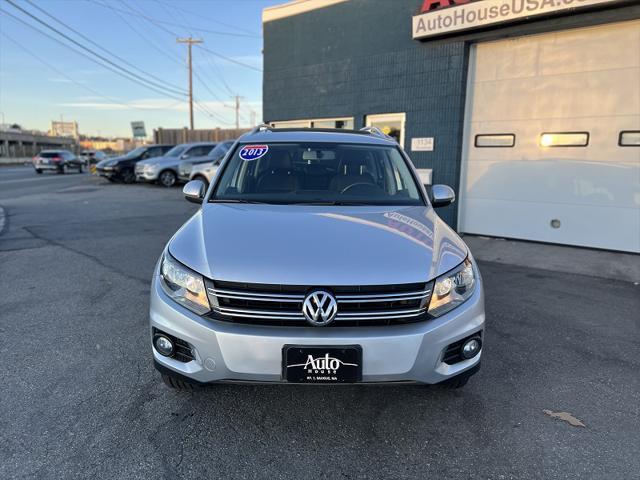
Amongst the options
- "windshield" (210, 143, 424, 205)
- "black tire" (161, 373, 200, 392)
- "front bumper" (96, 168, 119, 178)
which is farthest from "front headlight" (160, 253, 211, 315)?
"front bumper" (96, 168, 119, 178)

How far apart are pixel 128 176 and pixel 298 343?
19801mm

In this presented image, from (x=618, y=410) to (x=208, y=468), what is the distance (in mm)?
2479

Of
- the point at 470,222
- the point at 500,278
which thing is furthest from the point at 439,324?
the point at 470,222

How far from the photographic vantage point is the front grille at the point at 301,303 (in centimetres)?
223

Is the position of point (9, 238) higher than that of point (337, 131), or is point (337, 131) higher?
point (337, 131)

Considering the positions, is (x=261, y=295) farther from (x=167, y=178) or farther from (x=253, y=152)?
(x=167, y=178)

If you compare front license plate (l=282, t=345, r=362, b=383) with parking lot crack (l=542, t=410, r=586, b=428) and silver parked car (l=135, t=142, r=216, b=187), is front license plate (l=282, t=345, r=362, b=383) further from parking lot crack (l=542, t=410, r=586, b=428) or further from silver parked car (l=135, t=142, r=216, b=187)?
silver parked car (l=135, t=142, r=216, b=187)

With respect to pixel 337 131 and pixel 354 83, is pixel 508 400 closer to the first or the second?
pixel 337 131

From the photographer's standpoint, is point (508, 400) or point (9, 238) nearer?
point (508, 400)

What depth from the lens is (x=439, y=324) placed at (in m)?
2.29

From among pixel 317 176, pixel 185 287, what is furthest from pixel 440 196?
pixel 185 287

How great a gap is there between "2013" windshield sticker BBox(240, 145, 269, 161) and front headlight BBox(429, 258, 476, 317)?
197 centimetres

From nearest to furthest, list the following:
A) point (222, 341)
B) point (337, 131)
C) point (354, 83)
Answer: point (222, 341) → point (337, 131) → point (354, 83)

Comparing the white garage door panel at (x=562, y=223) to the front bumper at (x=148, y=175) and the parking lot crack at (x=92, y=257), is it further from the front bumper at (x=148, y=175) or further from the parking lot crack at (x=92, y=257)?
the front bumper at (x=148, y=175)
